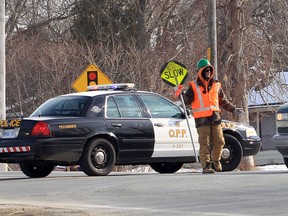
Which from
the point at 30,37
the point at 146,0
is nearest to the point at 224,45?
the point at 146,0

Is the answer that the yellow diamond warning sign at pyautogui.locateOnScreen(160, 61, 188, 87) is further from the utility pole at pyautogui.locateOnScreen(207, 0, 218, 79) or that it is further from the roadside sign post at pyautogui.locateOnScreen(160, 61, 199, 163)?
the utility pole at pyautogui.locateOnScreen(207, 0, 218, 79)

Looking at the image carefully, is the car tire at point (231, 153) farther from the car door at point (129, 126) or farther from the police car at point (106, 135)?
the car door at point (129, 126)

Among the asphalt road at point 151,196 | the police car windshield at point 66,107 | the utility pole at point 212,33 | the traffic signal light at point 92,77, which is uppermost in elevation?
the utility pole at point 212,33

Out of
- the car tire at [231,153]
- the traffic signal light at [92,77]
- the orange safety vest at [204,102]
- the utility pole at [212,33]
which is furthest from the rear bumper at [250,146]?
the utility pole at [212,33]

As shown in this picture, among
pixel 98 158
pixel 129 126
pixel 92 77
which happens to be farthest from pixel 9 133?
pixel 92 77

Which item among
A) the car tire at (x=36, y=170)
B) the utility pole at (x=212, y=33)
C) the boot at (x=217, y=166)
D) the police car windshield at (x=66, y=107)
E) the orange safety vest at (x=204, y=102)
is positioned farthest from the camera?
the utility pole at (x=212, y=33)

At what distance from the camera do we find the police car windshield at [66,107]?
16359 mm

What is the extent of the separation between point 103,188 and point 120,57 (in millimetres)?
19293

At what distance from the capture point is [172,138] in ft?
56.2

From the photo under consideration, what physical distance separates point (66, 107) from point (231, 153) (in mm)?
3151

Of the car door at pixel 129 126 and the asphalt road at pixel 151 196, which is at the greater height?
the car door at pixel 129 126

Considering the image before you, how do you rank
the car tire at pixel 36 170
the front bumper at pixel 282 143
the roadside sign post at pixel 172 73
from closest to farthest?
1. the front bumper at pixel 282 143
2. the car tire at pixel 36 170
3. the roadside sign post at pixel 172 73

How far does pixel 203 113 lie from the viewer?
617 inches

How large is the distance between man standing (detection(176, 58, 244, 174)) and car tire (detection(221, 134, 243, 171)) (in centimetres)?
146
